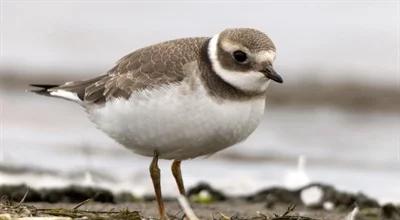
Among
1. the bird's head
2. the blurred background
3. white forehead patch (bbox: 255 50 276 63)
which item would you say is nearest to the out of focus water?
the blurred background

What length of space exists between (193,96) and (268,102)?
7.80 metres

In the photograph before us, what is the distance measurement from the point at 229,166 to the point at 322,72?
213 inches

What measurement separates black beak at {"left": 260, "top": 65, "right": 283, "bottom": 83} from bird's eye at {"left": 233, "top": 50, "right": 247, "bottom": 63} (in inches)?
6.4

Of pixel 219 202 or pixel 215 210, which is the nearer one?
pixel 215 210

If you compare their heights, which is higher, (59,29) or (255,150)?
(59,29)

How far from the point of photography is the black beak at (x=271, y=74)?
6.78m

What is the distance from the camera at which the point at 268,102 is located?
14.5 m

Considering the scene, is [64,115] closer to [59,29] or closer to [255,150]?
[255,150]

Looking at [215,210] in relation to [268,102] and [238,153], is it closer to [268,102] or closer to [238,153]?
[238,153]

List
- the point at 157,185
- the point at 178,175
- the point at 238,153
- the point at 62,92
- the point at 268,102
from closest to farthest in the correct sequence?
1. the point at 157,185
2. the point at 178,175
3. the point at 62,92
4. the point at 238,153
5. the point at 268,102

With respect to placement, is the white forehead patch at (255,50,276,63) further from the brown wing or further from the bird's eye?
the brown wing

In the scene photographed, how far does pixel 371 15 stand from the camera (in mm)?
18859

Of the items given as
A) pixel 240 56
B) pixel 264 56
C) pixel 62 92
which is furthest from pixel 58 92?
pixel 264 56

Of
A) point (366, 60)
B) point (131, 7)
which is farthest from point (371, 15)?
point (131, 7)
